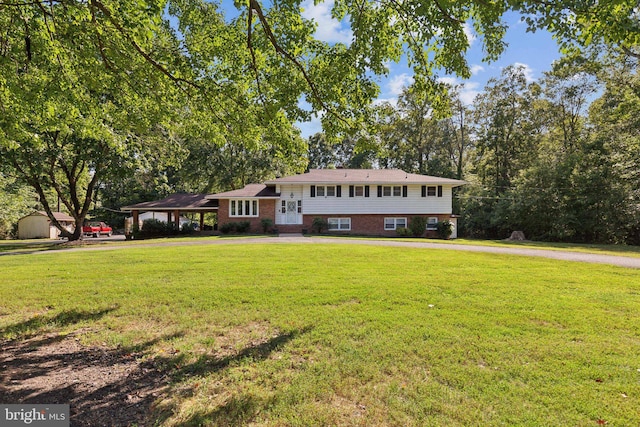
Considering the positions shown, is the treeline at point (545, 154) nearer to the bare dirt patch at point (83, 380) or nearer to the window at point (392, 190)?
the window at point (392, 190)

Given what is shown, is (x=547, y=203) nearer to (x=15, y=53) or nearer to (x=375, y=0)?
(x=375, y=0)

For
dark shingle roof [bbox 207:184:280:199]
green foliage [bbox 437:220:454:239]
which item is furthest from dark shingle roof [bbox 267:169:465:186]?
green foliage [bbox 437:220:454:239]

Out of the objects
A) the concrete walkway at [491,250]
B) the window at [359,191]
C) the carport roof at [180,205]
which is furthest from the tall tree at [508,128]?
the carport roof at [180,205]

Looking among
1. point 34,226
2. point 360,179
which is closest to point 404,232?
point 360,179

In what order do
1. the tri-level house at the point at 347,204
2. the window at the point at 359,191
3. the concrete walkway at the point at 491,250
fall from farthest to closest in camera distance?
the window at the point at 359,191, the tri-level house at the point at 347,204, the concrete walkway at the point at 491,250

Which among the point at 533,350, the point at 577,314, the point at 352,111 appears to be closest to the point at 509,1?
the point at 352,111

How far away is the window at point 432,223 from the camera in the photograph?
1086 inches

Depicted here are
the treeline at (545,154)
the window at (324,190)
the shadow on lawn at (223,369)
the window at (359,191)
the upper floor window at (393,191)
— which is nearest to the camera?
the shadow on lawn at (223,369)

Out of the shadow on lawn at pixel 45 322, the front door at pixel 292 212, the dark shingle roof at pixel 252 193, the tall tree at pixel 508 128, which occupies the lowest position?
the shadow on lawn at pixel 45 322

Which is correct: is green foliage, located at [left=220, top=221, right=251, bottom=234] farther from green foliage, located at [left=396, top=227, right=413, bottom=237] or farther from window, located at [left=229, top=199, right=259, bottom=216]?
green foliage, located at [left=396, top=227, right=413, bottom=237]

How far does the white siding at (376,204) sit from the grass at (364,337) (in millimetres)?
18425

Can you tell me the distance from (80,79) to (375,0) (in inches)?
234

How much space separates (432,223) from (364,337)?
81.7 ft

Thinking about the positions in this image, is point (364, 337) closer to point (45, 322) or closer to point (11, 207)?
point (45, 322)
